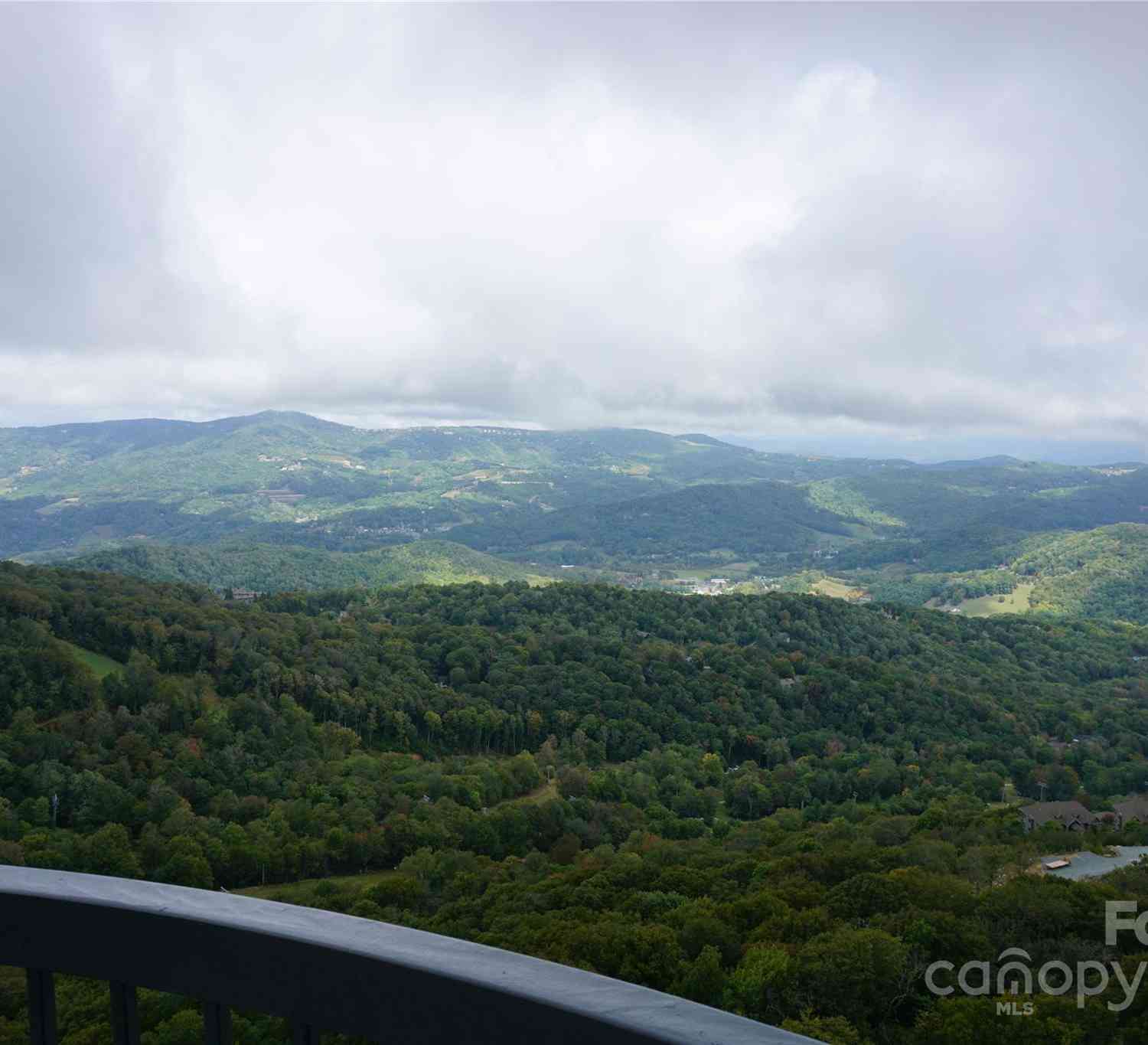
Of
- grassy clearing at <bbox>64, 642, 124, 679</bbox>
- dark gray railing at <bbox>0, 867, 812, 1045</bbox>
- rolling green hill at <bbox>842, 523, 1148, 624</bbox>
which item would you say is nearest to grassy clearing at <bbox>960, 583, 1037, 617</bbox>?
rolling green hill at <bbox>842, 523, 1148, 624</bbox>

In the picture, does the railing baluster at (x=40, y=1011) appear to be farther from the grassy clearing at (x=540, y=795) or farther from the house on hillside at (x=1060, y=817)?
the grassy clearing at (x=540, y=795)

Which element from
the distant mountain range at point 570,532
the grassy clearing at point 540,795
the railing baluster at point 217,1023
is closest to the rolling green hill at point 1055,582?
the distant mountain range at point 570,532

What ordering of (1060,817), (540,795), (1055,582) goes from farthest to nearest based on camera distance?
(1055,582) → (540,795) → (1060,817)

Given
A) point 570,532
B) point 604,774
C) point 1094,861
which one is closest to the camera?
point 1094,861

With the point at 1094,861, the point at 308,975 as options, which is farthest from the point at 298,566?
the point at 308,975

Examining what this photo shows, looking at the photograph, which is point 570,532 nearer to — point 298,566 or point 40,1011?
point 298,566

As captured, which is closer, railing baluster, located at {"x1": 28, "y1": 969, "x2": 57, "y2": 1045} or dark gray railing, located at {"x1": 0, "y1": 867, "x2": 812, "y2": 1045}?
dark gray railing, located at {"x1": 0, "y1": 867, "x2": 812, "y2": 1045}

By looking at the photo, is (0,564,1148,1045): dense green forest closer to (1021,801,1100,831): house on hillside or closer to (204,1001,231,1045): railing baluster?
(204,1001,231,1045): railing baluster
